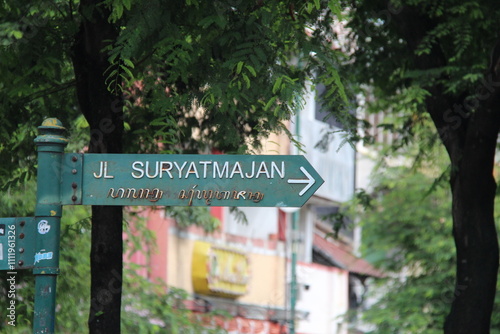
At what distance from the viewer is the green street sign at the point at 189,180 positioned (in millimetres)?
6766

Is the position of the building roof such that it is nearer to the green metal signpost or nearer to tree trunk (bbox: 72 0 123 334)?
tree trunk (bbox: 72 0 123 334)

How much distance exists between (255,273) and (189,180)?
2590 centimetres

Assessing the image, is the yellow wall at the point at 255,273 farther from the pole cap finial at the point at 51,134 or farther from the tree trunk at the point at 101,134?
the pole cap finial at the point at 51,134

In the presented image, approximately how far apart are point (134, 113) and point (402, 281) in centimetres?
1703

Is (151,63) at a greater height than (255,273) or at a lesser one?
greater

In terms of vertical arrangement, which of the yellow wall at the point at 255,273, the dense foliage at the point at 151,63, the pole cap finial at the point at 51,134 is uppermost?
the dense foliage at the point at 151,63

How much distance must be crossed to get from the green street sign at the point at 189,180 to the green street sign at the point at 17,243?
0.92 ft

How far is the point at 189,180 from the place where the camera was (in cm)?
683

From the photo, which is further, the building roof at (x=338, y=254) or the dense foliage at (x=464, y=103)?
the building roof at (x=338, y=254)

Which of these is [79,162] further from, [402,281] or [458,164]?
[402,281]

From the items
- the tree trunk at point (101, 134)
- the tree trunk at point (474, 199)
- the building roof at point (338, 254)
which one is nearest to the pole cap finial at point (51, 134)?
the tree trunk at point (101, 134)

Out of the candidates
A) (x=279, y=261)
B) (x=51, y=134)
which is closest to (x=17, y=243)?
(x=51, y=134)

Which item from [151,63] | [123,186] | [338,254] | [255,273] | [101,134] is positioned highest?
[151,63]

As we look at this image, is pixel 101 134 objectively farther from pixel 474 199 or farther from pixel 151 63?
pixel 474 199
